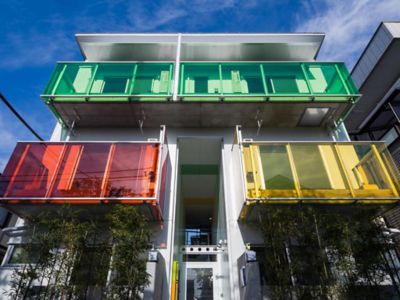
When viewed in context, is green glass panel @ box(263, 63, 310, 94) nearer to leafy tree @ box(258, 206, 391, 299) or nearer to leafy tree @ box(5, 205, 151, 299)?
leafy tree @ box(258, 206, 391, 299)

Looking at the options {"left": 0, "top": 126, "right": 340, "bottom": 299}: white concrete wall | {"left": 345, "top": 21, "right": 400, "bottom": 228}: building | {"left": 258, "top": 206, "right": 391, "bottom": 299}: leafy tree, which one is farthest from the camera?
{"left": 345, "top": 21, "right": 400, "bottom": 228}: building

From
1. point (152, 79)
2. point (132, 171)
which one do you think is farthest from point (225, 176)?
point (152, 79)

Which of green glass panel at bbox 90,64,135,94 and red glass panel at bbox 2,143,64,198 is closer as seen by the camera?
red glass panel at bbox 2,143,64,198

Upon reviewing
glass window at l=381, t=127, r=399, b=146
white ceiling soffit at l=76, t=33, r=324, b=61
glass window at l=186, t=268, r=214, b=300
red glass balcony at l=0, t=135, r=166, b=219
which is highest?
white ceiling soffit at l=76, t=33, r=324, b=61

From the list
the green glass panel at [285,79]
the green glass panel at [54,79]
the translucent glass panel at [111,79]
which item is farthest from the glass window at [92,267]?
the green glass panel at [285,79]

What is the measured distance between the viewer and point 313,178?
551cm

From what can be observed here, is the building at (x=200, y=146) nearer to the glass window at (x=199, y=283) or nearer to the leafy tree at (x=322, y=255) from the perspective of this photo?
the glass window at (x=199, y=283)

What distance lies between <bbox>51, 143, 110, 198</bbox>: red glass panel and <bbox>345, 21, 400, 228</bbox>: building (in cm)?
890

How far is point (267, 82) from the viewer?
7602 mm

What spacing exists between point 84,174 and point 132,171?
3.76 feet

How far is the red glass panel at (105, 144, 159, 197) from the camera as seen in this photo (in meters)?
5.31

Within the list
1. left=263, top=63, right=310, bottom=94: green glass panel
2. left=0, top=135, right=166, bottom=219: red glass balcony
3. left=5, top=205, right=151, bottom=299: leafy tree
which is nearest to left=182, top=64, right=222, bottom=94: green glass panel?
left=263, top=63, right=310, bottom=94: green glass panel

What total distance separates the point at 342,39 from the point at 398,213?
583 centimetres

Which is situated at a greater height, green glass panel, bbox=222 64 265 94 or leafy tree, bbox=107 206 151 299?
green glass panel, bbox=222 64 265 94
